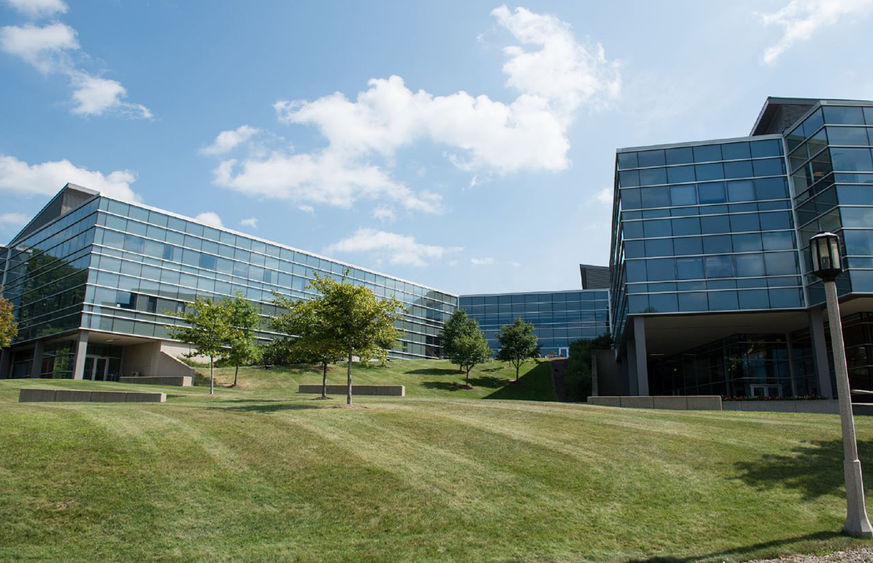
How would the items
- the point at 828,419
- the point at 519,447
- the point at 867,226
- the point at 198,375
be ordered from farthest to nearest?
the point at 198,375 → the point at 867,226 → the point at 828,419 → the point at 519,447

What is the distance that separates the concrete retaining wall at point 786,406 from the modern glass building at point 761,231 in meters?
4.93

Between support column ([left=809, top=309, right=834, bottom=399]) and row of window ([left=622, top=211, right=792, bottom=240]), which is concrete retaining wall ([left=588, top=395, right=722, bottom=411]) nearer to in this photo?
support column ([left=809, top=309, right=834, bottom=399])

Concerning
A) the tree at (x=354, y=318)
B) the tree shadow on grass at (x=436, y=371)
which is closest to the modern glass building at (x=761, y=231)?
the tree at (x=354, y=318)

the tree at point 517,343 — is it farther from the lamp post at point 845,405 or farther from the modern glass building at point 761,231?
the lamp post at point 845,405

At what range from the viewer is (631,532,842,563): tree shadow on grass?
27.4 feet

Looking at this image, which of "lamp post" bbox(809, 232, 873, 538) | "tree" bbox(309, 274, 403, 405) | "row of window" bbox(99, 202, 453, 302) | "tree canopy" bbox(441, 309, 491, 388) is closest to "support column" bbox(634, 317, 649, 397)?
"tree" bbox(309, 274, 403, 405)

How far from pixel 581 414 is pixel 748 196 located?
85.4 ft

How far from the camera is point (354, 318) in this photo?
74.1ft

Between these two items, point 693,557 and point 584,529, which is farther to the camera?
point 584,529

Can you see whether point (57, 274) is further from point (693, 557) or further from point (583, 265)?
point (583, 265)

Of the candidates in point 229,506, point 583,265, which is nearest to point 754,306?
point 229,506

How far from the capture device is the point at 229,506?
992 cm

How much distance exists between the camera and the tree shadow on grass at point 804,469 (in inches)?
457

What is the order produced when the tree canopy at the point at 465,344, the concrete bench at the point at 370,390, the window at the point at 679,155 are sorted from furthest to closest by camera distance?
the tree canopy at the point at 465,344 → the window at the point at 679,155 → the concrete bench at the point at 370,390
